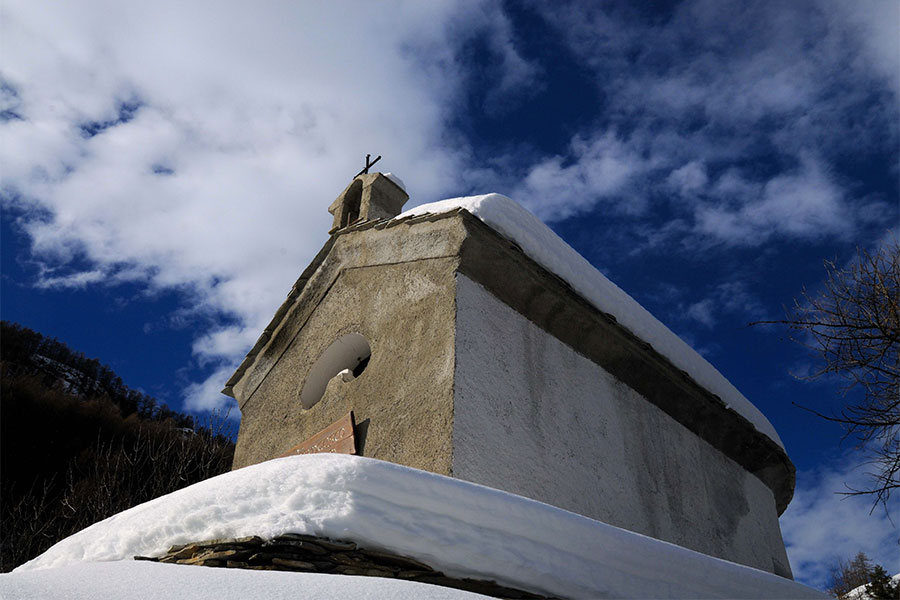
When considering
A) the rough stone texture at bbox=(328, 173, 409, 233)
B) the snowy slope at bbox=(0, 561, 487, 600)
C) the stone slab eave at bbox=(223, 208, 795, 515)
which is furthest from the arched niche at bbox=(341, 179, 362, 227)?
the snowy slope at bbox=(0, 561, 487, 600)

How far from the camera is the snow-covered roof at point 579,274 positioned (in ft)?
19.3

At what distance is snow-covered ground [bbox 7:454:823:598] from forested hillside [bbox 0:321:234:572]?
10446 millimetres

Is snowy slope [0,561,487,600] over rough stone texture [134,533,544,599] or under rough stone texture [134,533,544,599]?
under

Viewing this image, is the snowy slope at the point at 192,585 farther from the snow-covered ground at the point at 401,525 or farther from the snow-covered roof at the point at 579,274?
the snow-covered roof at the point at 579,274

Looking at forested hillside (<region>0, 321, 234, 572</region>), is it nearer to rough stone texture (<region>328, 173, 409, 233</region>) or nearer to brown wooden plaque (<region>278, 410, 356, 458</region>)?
rough stone texture (<region>328, 173, 409, 233</region>)

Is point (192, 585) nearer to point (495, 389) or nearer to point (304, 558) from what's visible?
point (304, 558)

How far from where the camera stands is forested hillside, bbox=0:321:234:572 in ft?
44.4

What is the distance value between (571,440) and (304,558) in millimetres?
3172

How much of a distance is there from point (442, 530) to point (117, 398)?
25797 millimetres

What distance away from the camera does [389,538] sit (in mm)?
3094

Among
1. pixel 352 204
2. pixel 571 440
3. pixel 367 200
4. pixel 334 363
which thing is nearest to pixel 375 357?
pixel 334 363

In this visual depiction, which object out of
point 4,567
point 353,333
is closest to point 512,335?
point 353,333

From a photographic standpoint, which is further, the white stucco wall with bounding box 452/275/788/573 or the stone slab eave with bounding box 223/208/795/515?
the stone slab eave with bounding box 223/208/795/515

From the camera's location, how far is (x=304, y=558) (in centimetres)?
296
